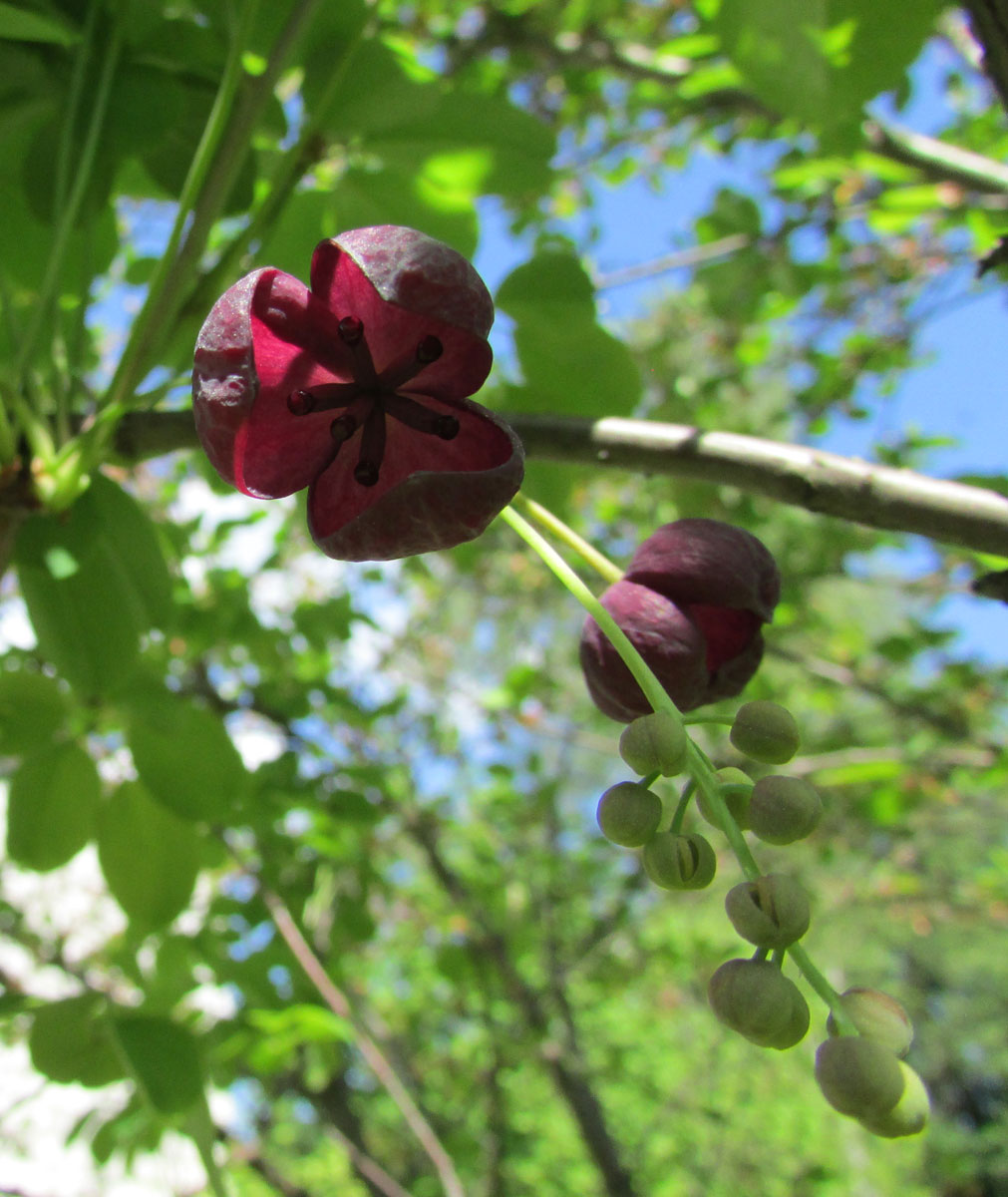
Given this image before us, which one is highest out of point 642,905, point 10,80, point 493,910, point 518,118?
point 10,80

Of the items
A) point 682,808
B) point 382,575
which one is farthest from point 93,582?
point 382,575

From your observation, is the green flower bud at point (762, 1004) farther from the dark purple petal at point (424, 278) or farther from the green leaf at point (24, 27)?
the green leaf at point (24, 27)

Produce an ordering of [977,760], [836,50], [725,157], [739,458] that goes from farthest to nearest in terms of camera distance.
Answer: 1. [725,157]
2. [977,760]
3. [836,50]
4. [739,458]

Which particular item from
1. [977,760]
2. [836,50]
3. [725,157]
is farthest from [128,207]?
[977,760]

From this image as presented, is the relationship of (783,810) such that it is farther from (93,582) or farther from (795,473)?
(93,582)

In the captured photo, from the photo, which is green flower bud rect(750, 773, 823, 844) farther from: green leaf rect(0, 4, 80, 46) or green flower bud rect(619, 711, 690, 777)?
green leaf rect(0, 4, 80, 46)

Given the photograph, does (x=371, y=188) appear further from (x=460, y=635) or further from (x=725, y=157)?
(x=460, y=635)
